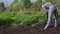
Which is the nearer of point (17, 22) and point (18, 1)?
point (17, 22)

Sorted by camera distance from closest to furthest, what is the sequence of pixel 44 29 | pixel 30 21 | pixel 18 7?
pixel 44 29 < pixel 30 21 < pixel 18 7

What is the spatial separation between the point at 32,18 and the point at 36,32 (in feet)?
10.4

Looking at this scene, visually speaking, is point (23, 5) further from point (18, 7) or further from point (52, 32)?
point (52, 32)

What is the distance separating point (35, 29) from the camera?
8.56 m

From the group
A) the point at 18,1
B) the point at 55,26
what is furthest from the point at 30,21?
the point at 18,1

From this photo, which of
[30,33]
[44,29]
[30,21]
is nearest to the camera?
[30,33]

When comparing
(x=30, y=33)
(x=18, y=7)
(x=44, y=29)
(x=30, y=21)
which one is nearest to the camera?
(x=30, y=33)

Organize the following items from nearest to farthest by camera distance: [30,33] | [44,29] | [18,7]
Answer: [30,33] < [44,29] < [18,7]

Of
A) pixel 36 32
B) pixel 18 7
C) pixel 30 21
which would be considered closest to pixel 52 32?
pixel 36 32

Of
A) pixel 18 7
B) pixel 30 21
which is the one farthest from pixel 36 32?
pixel 18 7

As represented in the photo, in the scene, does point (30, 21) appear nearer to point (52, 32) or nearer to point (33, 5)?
point (52, 32)

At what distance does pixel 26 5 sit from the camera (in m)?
17.6

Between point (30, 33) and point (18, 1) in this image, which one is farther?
point (18, 1)

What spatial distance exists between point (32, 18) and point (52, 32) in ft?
10.8
